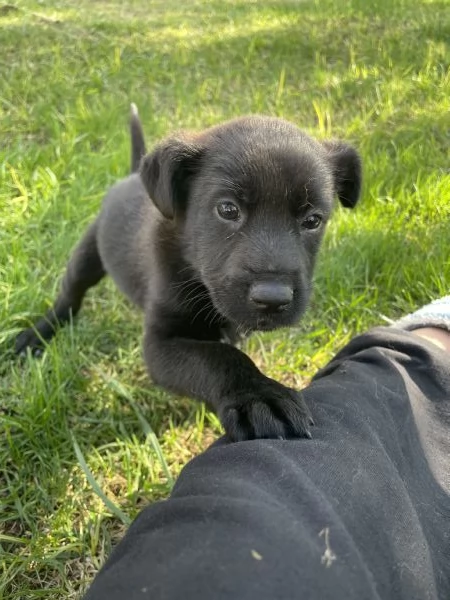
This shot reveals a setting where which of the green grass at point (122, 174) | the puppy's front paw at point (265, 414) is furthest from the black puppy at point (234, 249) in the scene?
the green grass at point (122, 174)

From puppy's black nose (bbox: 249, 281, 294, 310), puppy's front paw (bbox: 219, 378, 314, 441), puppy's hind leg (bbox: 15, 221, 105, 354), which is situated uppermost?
puppy's black nose (bbox: 249, 281, 294, 310)

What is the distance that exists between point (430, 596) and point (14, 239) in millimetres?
2550

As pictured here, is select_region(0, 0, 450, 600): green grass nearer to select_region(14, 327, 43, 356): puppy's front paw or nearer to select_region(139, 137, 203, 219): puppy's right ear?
select_region(14, 327, 43, 356): puppy's front paw

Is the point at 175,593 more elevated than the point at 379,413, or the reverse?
the point at 175,593

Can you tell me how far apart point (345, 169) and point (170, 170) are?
723mm

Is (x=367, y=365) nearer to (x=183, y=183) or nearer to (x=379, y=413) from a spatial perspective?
(x=379, y=413)

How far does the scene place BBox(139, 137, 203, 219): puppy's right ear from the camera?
1.91 metres

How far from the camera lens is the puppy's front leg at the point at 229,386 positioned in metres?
1.42

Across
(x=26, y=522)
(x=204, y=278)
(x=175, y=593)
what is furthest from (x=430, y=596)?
(x=26, y=522)

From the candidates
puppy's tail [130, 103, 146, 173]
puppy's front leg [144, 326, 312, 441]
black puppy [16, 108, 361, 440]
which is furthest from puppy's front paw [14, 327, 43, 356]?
puppy's tail [130, 103, 146, 173]

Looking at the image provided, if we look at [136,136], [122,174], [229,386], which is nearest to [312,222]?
[229,386]

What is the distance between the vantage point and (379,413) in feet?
4.89

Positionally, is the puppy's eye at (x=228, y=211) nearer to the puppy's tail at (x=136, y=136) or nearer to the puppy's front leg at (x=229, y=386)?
the puppy's front leg at (x=229, y=386)

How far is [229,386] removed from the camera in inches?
63.0
